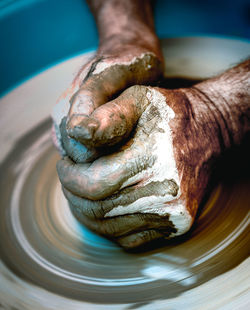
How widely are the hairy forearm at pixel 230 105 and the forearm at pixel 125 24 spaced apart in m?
0.32

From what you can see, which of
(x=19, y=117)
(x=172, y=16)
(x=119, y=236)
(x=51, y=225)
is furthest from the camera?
(x=172, y=16)

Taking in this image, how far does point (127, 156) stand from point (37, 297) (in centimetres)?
46

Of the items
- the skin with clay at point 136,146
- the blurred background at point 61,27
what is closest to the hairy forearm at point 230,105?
the skin with clay at point 136,146

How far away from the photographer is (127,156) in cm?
77

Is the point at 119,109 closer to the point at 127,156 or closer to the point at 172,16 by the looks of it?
the point at 127,156

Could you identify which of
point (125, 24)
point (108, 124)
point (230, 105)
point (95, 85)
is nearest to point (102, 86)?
point (95, 85)

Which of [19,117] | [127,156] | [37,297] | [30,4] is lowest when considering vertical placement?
[37,297]

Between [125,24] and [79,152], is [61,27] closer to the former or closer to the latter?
[125,24]

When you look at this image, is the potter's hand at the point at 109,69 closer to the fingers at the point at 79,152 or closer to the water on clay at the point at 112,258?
the fingers at the point at 79,152

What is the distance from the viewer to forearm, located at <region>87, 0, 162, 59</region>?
4.09 ft

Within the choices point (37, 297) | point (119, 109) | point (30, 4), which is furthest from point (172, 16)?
point (37, 297)

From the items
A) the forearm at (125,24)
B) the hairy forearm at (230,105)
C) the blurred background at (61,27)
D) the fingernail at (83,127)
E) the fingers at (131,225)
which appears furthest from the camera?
the blurred background at (61,27)

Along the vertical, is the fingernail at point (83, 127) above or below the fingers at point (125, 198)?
above

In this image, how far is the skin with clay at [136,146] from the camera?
759 millimetres
